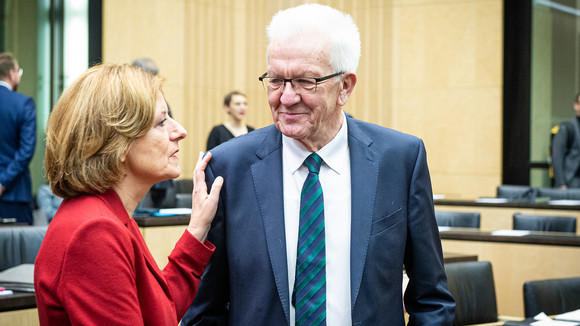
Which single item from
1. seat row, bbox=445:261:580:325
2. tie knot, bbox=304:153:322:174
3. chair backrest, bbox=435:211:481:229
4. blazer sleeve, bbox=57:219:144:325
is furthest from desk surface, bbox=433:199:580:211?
blazer sleeve, bbox=57:219:144:325

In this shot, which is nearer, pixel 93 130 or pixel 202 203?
pixel 93 130

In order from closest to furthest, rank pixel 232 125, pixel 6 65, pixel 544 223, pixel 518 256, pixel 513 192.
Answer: pixel 518 256
pixel 6 65
pixel 544 223
pixel 232 125
pixel 513 192

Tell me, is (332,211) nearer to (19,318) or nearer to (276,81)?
(276,81)

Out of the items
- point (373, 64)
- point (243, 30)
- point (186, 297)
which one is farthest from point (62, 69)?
point (186, 297)

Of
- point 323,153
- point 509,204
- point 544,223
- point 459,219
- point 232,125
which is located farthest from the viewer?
point 232,125

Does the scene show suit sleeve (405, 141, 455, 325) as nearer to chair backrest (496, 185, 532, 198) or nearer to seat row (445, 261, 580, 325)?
seat row (445, 261, 580, 325)

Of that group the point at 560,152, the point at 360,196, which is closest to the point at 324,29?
the point at 360,196

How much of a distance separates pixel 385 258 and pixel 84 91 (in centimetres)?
86

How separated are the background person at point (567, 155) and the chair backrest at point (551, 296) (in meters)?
5.71

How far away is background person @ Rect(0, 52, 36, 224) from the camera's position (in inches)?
226

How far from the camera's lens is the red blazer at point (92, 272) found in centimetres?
161

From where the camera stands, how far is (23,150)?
579cm

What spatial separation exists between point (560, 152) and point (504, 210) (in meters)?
2.73

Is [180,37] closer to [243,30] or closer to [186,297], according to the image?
[243,30]
